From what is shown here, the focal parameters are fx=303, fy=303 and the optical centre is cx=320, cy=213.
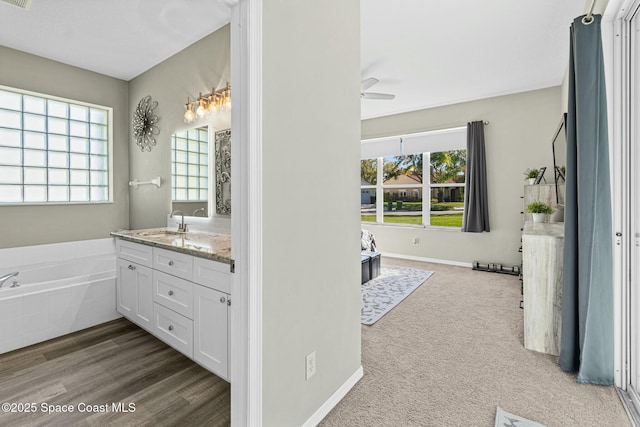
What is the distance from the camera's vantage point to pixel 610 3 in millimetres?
1756

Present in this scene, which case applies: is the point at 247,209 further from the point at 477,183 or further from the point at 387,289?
the point at 477,183

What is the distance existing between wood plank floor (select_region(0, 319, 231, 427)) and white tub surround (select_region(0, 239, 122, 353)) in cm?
14

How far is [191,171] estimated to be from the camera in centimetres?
324

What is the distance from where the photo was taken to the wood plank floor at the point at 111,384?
5.39ft

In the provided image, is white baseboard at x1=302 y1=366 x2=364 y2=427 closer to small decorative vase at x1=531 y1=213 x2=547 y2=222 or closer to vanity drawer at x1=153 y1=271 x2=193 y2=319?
vanity drawer at x1=153 y1=271 x2=193 y2=319

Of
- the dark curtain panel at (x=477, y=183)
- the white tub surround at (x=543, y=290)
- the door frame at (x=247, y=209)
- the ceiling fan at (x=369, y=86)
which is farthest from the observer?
the dark curtain panel at (x=477, y=183)

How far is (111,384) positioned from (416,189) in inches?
205

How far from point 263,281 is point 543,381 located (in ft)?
6.37

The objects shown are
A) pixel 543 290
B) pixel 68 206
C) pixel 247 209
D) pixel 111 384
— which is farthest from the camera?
Answer: pixel 68 206

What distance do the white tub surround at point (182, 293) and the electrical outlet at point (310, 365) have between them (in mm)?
544

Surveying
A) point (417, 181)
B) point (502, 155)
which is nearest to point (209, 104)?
point (417, 181)

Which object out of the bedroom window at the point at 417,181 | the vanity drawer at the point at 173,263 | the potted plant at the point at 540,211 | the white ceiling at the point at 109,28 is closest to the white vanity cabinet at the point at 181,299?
the vanity drawer at the point at 173,263

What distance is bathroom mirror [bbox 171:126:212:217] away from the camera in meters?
3.07

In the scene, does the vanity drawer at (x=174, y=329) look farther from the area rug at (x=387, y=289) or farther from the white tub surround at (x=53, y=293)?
the area rug at (x=387, y=289)
